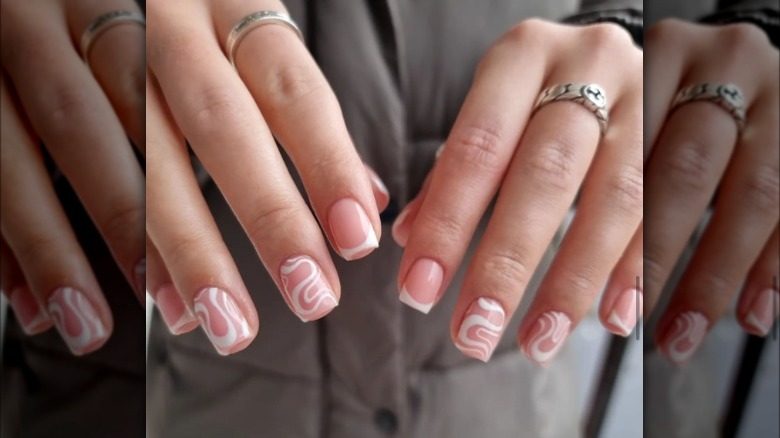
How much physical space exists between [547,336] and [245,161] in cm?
19

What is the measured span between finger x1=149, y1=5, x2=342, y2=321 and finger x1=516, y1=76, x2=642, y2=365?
0.12 metres

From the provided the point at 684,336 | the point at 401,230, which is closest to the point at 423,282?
the point at 401,230

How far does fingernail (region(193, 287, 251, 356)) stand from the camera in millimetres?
247

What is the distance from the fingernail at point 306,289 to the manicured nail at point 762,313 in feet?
0.64

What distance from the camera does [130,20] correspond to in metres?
0.25

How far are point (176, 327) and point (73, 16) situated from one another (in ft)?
0.51

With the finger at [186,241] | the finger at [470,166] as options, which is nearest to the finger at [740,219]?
the finger at [470,166]

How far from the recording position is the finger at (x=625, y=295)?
275 millimetres

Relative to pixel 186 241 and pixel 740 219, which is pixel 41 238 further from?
pixel 740 219

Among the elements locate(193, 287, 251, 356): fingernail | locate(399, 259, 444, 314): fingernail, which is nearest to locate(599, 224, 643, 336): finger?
locate(399, 259, 444, 314): fingernail

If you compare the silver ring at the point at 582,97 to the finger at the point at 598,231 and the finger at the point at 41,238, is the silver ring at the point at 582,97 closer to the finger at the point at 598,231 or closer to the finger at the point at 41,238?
the finger at the point at 598,231

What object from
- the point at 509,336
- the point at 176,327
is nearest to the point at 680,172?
the point at 509,336

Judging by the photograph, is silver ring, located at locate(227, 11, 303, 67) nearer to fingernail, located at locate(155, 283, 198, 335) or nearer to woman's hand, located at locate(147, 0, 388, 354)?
woman's hand, located at locate(147, 0, 388, 354)

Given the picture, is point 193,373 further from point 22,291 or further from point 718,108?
point 718,108
